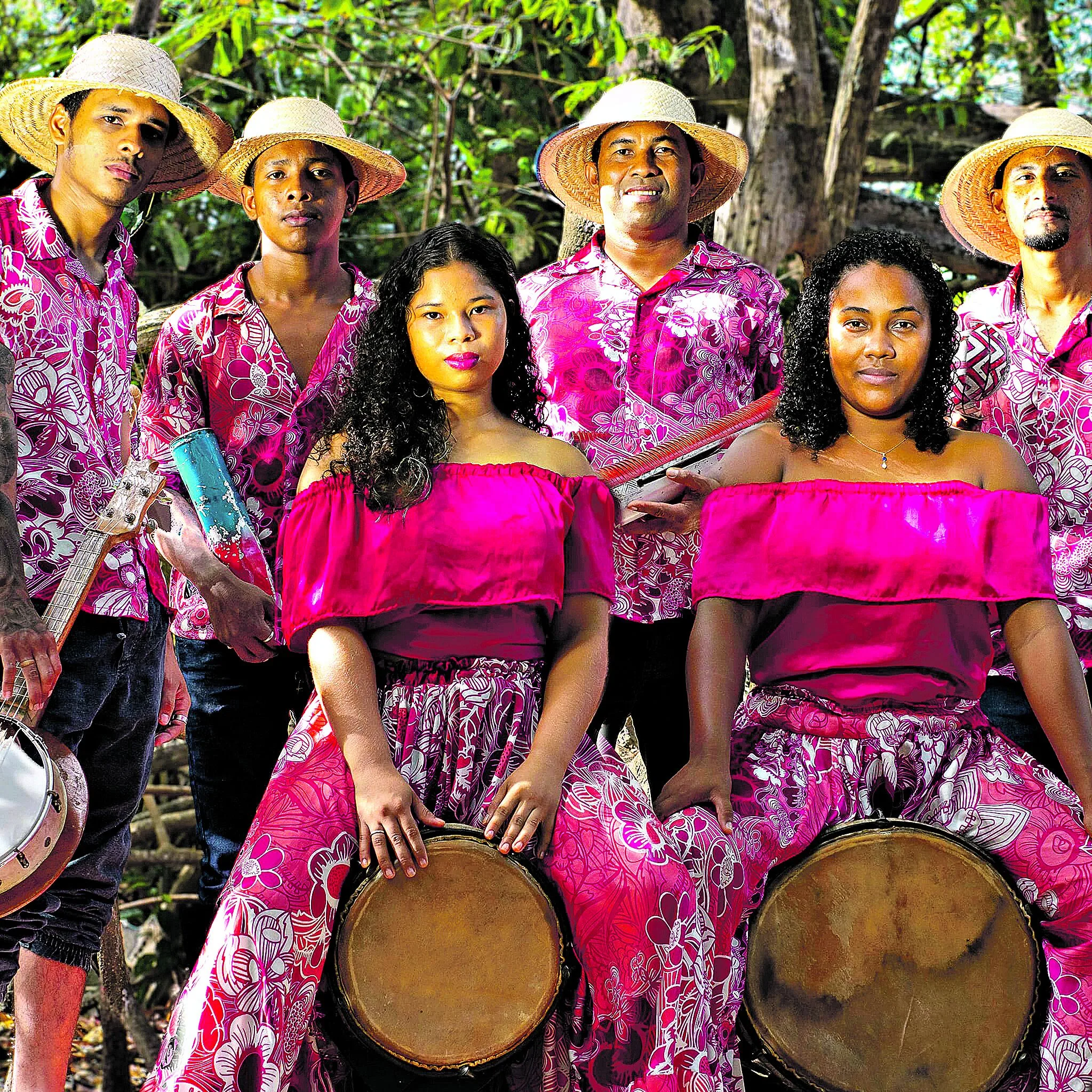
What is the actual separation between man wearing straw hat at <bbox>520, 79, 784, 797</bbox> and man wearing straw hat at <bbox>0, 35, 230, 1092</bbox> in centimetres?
105

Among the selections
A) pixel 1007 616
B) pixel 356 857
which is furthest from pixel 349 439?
pixel 1007 616

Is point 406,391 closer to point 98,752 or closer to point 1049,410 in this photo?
point 98,752

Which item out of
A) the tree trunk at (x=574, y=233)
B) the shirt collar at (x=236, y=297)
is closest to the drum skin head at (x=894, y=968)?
the shirt collar at (x=236, y=297)

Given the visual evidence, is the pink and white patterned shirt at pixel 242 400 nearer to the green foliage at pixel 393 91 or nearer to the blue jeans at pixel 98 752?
the blue jeans at pixel 98 752

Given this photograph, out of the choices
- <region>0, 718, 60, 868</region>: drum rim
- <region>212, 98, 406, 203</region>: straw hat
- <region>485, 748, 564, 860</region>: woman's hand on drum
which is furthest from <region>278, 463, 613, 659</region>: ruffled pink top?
<region>212, 98, 406, 203</region>: straw hat

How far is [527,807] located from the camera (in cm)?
271

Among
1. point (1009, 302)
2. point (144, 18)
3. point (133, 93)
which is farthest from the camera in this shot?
point (144, 18)

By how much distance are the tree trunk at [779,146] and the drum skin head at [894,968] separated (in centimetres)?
273

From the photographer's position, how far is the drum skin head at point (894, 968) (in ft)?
9.04

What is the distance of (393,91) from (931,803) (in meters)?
4.93

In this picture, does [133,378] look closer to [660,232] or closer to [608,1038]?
[660,232]

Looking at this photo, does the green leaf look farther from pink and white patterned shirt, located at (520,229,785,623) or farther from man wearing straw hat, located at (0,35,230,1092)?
pink and white patterned shirt, located at (520,229,785,623)

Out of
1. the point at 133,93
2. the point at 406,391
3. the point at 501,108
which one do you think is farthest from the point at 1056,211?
the point at 501,108

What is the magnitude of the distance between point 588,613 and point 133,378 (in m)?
3.15
